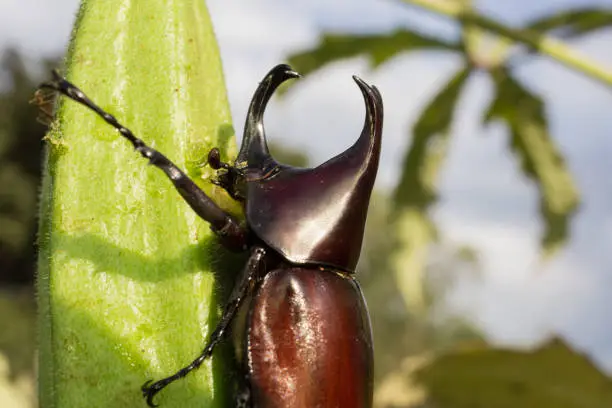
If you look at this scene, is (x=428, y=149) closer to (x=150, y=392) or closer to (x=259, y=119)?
(x=259, y=119)

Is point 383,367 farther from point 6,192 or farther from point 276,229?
point 276,229

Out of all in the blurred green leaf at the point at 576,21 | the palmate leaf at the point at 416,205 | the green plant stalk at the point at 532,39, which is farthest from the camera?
the palmate leaf at the point at 416,205

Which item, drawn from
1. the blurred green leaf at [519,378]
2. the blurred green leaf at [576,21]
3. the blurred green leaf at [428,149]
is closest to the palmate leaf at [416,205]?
the blurred green leaf at [428,149]

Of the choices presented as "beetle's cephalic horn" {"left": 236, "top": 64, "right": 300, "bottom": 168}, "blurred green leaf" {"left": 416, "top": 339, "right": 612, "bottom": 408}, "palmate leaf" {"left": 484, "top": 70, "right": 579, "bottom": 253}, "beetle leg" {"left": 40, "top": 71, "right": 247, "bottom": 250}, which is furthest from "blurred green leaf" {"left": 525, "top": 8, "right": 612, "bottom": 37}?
"beetle leg" {"left": 40, "top": 71, "right": 247, "bottom": 250}

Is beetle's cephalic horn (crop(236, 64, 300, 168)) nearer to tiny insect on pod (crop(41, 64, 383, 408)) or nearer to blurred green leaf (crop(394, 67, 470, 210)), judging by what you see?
tiny insect on pod (crop(41, 64, 383, 408))

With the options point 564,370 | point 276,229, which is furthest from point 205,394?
point 564,370

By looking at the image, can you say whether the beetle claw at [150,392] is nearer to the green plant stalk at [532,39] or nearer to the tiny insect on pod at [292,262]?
the tiny insect on pod at [292,262]
